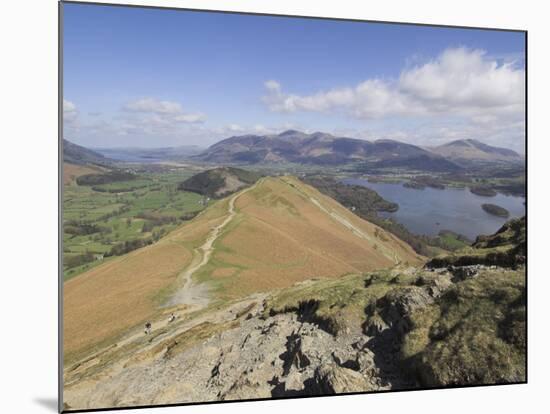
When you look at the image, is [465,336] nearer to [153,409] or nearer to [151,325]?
[153,409]

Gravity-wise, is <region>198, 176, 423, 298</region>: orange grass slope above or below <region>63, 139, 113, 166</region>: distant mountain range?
below

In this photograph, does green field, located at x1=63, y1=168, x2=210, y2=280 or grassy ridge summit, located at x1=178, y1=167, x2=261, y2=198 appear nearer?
green field, located at x1=63, y1=168, x2=210, y2=280

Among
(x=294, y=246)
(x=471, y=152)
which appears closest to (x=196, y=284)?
(x=294, y=246)

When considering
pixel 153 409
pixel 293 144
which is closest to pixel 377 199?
pixel 293 144

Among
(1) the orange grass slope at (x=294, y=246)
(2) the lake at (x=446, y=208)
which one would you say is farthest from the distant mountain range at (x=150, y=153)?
(2) the lake at (x=446, y=208)

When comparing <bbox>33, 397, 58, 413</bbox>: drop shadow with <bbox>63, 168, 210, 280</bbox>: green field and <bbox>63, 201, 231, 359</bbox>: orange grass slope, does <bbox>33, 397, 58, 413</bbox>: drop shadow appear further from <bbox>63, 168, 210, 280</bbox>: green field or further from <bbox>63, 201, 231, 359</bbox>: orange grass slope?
<bbox>63, 168, 210, 280</bbox>: green field

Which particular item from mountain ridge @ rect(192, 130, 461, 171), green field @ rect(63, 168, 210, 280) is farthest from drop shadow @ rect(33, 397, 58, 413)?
mountain ridge @ rect(192, 130, 461, 171)

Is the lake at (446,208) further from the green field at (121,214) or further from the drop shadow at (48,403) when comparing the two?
the drop shadow at (48,403)
